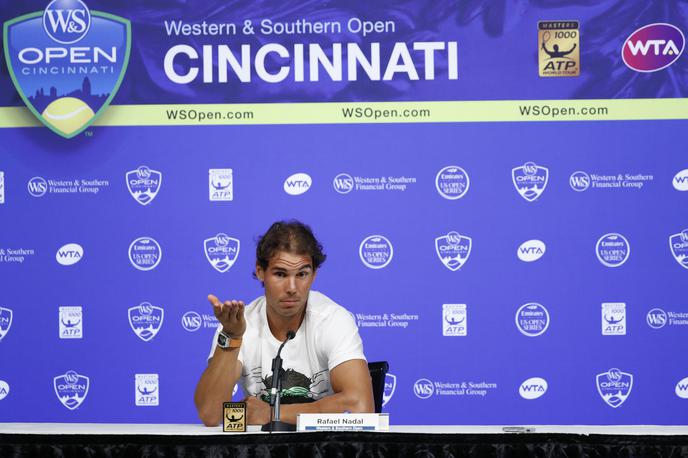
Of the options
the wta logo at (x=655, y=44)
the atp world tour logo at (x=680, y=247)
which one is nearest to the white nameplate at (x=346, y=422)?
the atp world tour logo at (x=680, y=247)

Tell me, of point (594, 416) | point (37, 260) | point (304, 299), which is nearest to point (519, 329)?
point (594, 416)

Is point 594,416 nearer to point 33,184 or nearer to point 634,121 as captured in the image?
point 634,121

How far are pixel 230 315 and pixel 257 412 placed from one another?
0.33 m

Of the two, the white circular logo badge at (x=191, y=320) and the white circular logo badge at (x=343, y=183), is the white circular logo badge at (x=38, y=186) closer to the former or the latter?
the white circular logo badge at (x=191, y=320)

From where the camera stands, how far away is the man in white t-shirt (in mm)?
2818

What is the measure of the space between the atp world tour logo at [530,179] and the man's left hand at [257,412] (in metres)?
2.03

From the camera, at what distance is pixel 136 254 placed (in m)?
4.33

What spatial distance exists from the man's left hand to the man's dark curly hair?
55 cm

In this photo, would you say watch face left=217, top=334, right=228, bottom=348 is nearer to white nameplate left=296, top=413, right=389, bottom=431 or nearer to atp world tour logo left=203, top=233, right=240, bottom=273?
white nameplate left=296, top=413, right=389, bottom=431

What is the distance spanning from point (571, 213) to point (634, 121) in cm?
55

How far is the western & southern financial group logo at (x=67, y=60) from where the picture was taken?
169 inches

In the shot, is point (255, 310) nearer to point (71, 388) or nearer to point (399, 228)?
point (399, 228)

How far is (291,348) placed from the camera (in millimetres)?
3029

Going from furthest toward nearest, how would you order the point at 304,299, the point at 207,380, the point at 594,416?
1. the point at 594,416
2. the point at 304,299
3. the point at 207,380
